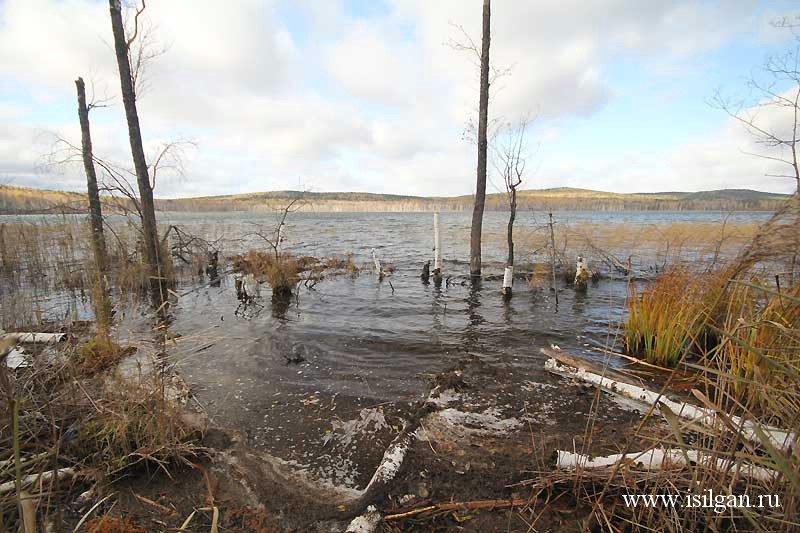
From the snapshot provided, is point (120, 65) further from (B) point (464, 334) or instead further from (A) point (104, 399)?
(B) point (464, 334)

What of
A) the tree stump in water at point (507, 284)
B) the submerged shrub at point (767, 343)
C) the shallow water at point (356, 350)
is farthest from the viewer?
the tree stump in water at point (507, 284)

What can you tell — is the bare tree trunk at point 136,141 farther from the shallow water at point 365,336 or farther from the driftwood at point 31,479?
the driftwood at point 31,479

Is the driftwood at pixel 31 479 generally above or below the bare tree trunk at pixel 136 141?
below

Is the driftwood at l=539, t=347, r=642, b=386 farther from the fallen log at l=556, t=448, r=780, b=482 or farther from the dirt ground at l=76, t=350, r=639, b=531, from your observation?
the fallen log at l=556, t=448, r=780, b=482

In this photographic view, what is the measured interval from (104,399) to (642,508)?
4.25 metres

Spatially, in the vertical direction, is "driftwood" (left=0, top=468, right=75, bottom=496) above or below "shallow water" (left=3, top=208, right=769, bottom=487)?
above

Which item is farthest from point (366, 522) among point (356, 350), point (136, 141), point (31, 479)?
point (136, 141)

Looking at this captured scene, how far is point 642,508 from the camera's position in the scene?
2.07 meters

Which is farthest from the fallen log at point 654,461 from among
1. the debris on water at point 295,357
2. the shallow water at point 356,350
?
the debris on water at point 295,357

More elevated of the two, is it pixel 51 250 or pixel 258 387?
pixel 51 250

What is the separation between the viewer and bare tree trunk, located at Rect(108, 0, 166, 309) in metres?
9.58

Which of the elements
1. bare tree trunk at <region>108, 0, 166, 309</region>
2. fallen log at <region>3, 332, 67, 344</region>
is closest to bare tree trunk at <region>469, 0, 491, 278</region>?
bare tree trunk at <region>108, 0, 166, 309</region>

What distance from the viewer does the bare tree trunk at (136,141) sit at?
9.58 m

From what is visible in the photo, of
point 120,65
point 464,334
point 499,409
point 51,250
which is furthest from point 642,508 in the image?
point 51,250
